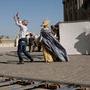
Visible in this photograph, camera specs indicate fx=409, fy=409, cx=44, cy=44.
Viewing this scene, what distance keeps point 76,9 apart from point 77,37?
46593 mm

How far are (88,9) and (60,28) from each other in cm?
3514

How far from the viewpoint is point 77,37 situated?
23.1 m

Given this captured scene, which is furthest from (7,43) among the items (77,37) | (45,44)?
(45,44)

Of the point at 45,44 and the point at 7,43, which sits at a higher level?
the point at 45,44

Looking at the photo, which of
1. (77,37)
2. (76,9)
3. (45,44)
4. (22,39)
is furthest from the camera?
(76,9)

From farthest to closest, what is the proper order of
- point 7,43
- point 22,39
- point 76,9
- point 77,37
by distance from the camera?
point 76,9, point 7,43, point 77,37, point 22,39

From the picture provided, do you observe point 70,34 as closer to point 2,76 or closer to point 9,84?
point 2,76

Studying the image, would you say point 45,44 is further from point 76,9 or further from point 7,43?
point 76,9

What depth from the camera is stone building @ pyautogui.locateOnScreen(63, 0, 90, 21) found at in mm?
60284

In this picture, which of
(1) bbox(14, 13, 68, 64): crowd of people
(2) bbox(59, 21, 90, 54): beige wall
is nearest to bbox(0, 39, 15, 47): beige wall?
(2) bbox(59, 21, 90, 54): beige wall

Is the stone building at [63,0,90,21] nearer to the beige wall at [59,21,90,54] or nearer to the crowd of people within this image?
the beige wall at [59,21,90,54]

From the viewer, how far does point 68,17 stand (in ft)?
248

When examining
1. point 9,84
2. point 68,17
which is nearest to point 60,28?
point 9,84

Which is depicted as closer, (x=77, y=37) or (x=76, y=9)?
(x=77, y=37)
